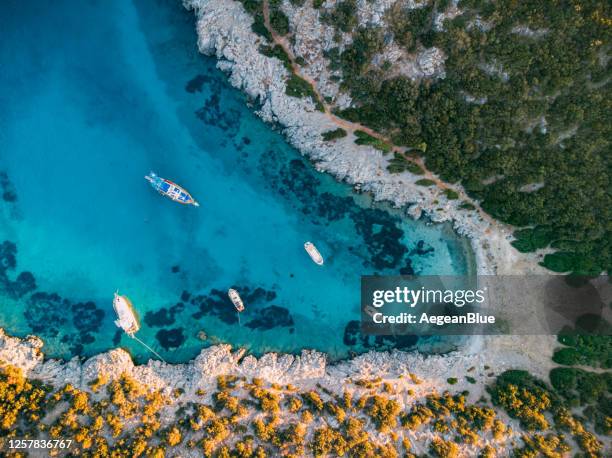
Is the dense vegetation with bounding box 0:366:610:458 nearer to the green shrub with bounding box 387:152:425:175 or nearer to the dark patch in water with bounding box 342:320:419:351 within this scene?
the dark patch in water with bounding box 342:320:419:351

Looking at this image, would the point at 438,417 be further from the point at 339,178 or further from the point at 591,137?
the point at 591,137

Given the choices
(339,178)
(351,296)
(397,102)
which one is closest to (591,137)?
(397,102)

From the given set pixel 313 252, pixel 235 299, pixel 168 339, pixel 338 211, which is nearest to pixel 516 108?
pixel 338 211

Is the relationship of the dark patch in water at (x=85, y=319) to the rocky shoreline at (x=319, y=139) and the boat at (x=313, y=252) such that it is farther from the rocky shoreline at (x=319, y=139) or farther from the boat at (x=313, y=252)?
the rocky shoreline at (x=319, y=139)

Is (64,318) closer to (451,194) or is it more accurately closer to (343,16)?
(343,16)

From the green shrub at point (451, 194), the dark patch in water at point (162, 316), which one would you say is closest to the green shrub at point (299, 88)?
the green shrub at point (451, 194)

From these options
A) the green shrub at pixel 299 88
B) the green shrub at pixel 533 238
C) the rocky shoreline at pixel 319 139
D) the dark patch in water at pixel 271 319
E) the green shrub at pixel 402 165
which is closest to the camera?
the green shrub at pixel 299 88
